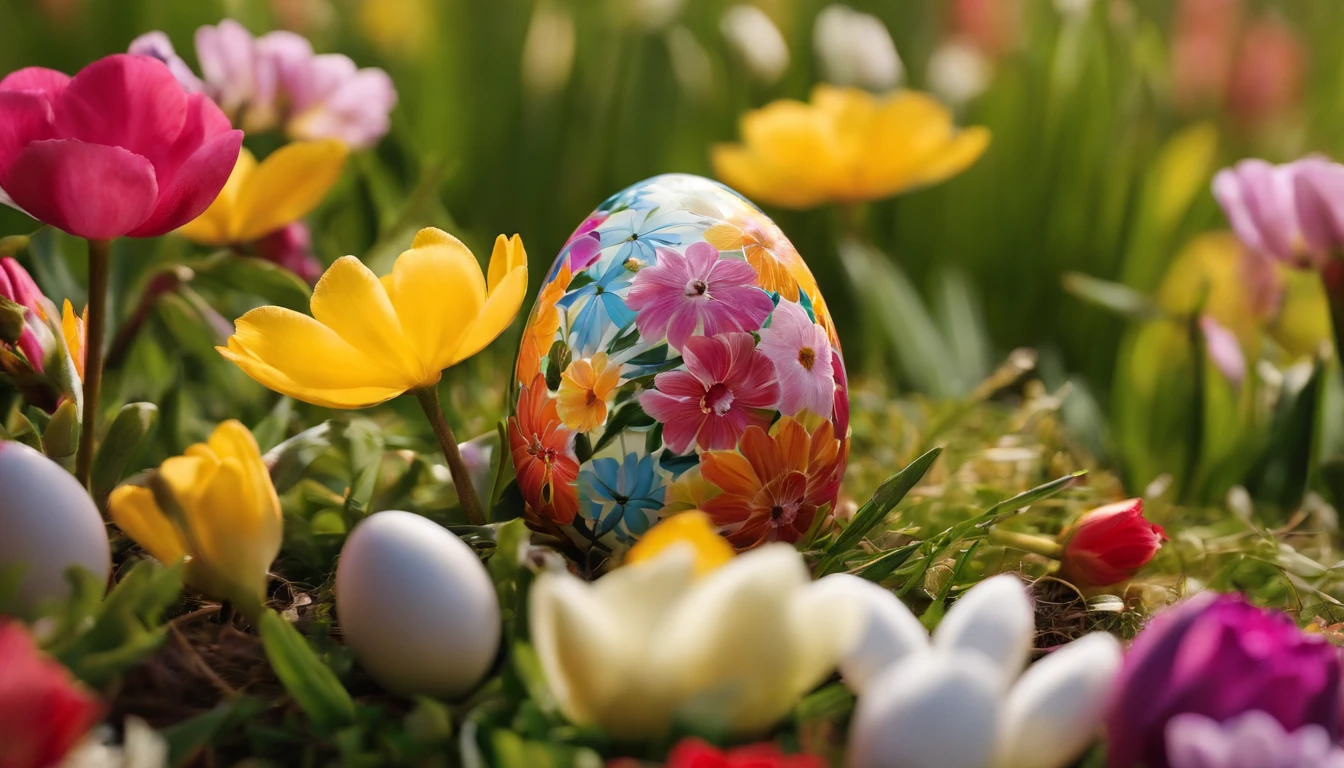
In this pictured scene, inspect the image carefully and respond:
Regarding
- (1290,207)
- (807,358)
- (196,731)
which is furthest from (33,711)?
(1290,207)

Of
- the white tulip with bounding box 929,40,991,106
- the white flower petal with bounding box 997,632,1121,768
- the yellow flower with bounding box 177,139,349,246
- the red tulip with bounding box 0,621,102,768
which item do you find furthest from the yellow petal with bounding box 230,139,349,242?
the white tulip with bounding box 929,40,991,106

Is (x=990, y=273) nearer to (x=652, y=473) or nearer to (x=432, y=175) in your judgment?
(x=432, y=175)

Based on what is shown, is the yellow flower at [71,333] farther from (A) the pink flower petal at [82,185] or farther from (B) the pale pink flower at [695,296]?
(B) the pale pink flower at [695,296]

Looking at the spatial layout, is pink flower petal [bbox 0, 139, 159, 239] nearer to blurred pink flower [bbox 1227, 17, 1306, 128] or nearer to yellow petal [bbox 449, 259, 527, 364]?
yellow petal [bbox 449, 259, 527, 364]

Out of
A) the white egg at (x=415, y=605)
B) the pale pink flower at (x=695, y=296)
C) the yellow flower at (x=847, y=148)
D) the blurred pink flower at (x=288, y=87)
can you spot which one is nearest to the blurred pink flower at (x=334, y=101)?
the blurred pink flower at (x=288, y=87)

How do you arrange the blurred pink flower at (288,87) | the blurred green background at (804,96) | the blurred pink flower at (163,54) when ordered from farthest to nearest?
the blurred green background at (804,96)
the blurred pink flower at (288,87)
the blurred pink flower at (163,54)

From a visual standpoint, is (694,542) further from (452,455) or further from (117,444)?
(117,444)

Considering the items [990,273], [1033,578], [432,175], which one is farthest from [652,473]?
[990,273]
